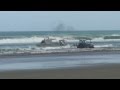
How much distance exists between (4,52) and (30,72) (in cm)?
46

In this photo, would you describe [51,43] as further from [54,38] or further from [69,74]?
[69,74]

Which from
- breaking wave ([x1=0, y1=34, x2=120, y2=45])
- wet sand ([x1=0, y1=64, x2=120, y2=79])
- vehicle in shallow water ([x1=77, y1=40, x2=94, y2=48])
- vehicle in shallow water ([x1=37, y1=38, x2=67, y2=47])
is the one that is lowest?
wet sand ([x1=0, y1=64, x2=120, y2=79])

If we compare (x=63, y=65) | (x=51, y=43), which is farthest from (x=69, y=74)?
(x=51, y=43)

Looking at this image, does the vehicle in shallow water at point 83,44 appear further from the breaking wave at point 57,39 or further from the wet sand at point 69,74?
the wet sand at point 69,74

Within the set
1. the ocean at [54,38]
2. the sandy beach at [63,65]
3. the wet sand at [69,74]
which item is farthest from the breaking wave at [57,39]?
the wet sand at [69,74]

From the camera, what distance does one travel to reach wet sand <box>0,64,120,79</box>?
461 cm

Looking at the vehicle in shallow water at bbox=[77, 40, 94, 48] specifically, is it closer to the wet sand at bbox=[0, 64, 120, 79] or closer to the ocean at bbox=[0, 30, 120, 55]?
the ocean at bbox=[0, 30, 120, 55]

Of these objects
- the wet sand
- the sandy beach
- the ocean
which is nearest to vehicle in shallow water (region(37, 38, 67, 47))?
the ocean

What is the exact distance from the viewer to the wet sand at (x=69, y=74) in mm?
4605

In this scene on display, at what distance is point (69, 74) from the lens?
4684 mm
